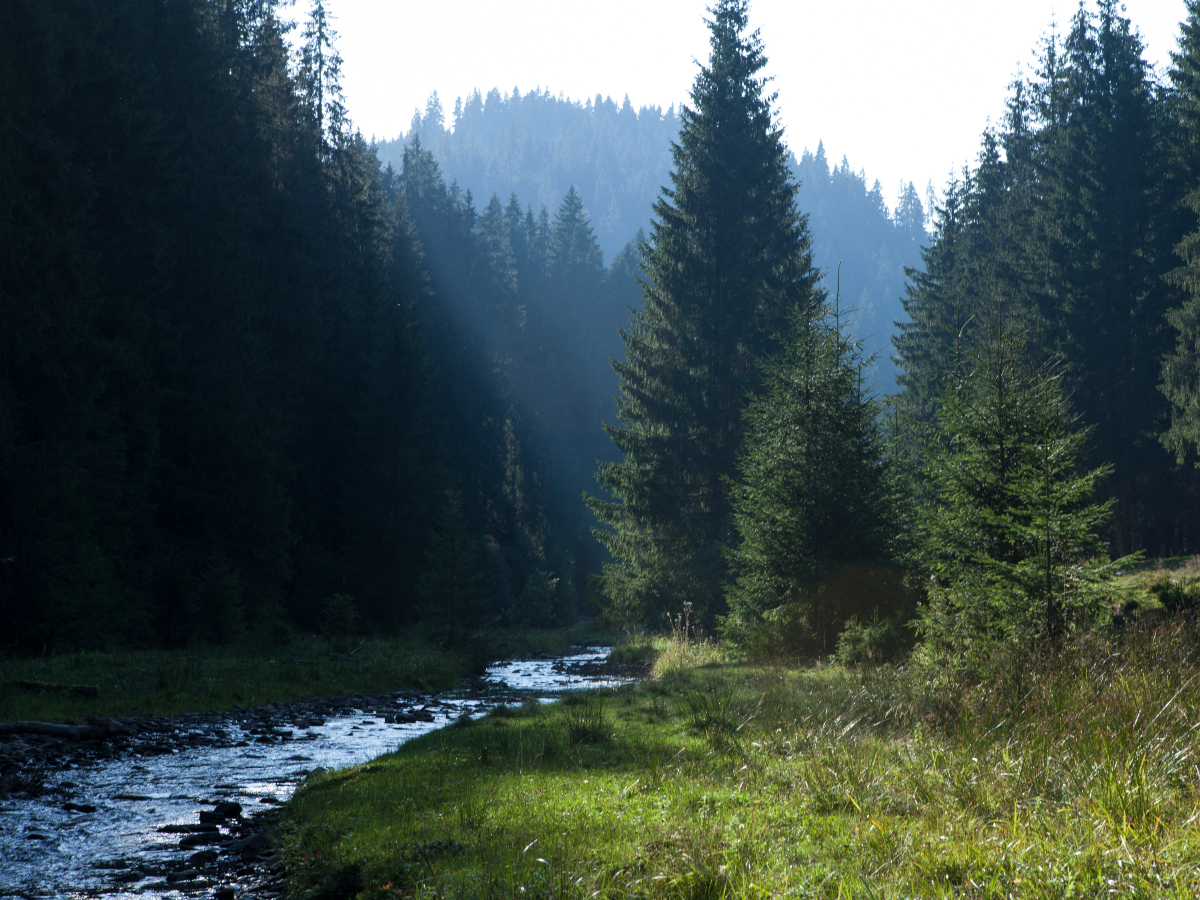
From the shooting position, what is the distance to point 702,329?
97.4ft

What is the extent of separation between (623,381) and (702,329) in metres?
3.66

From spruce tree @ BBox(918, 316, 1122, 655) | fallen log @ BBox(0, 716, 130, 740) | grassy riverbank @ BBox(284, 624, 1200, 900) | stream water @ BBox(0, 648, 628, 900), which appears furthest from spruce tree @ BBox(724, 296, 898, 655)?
fallen log @ BBox(0, 716, 130, 740)

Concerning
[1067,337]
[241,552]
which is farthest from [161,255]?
[1067,337]

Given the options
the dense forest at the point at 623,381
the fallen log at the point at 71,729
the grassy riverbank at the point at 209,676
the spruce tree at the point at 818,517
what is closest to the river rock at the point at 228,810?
the fallen log at the point at 71,729

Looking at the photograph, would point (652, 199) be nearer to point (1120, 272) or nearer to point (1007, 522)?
point (1120, 272)

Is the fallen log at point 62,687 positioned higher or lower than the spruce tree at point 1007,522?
lower

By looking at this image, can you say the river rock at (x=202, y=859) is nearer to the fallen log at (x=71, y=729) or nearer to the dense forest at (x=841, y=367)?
the fallen log at (x=71, y=729)

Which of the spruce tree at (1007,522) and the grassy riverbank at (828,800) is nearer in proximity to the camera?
the grassy riverbank at (828,800)

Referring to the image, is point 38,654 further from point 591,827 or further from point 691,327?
point 691,327

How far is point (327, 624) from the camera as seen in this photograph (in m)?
27.9

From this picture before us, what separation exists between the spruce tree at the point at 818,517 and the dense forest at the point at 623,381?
0.07 metres

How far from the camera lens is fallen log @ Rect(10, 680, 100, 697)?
12.5m

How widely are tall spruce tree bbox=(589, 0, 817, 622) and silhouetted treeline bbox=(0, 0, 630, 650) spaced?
6404 millimetres

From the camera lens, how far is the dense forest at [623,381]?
1609 centimetres
